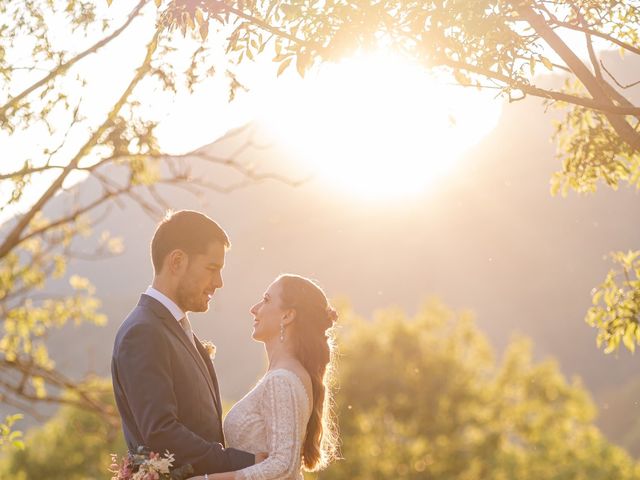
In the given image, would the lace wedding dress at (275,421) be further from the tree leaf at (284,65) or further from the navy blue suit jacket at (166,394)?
the tree leaf at (284,65)

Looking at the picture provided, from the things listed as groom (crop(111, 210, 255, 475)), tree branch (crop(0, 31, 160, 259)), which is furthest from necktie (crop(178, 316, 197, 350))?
tree branch (crop(0, 31, 160, 259))

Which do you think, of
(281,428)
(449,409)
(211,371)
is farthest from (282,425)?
(449,409)

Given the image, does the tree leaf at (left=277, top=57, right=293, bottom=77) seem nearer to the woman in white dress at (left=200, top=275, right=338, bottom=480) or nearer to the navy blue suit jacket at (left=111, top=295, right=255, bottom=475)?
the woman in white dress at (left=200, top=275, right=338, bottom=480)

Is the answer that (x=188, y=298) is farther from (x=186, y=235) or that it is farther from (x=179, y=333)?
(x=186, y=235)

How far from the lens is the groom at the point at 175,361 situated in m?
4.89

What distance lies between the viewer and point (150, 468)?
4.86 meters

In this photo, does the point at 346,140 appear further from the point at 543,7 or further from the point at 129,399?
the point at 129,399

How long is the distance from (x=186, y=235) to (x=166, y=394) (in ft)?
3.22

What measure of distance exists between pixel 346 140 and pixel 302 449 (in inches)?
142

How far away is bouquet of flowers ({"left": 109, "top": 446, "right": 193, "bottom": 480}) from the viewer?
4848 mm

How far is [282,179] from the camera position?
973 cm

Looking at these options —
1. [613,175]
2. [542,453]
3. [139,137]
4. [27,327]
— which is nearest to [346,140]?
[139,137]

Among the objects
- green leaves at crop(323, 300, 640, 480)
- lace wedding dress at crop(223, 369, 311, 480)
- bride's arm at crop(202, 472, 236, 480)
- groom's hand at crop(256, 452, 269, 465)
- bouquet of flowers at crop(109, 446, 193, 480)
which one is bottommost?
bride's arm at crop(202, 472, 236, 480)

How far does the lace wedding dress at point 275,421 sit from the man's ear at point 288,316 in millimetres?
422
